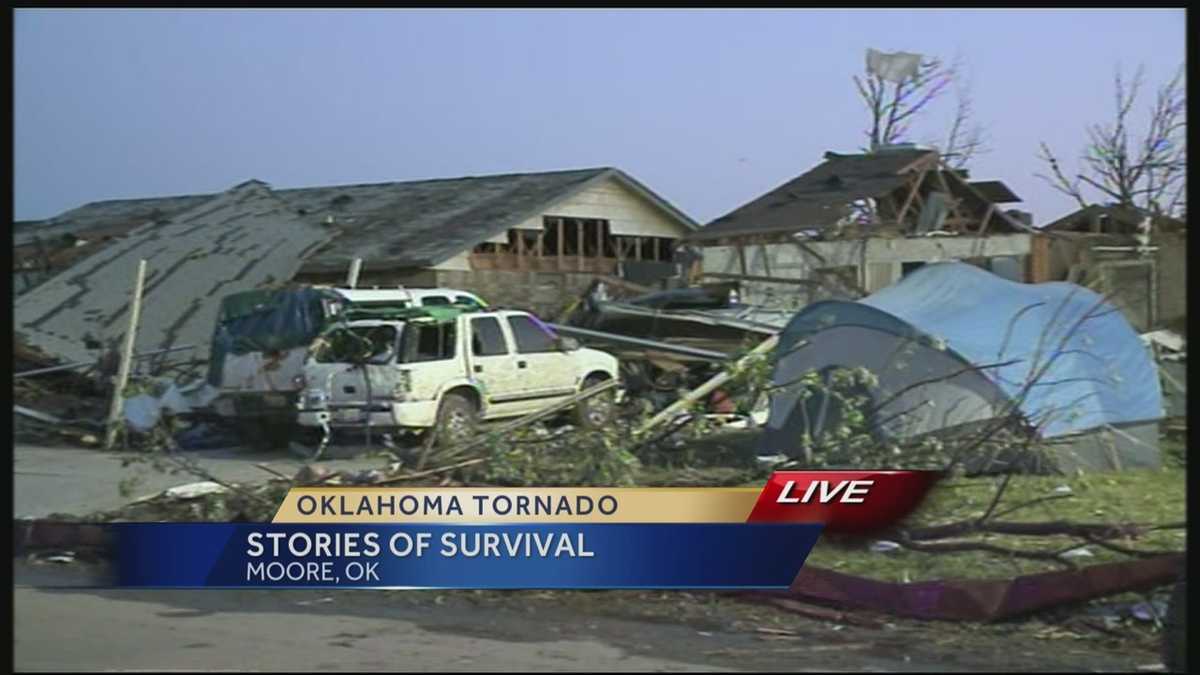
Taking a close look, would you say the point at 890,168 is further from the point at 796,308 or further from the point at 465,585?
the point at 465,585

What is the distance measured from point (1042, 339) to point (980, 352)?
230mm

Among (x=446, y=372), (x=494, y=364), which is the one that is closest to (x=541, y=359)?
(x=494, y=364)

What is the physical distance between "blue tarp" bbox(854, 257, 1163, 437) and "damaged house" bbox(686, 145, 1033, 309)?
4.7 inches

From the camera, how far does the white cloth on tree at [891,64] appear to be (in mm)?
5039

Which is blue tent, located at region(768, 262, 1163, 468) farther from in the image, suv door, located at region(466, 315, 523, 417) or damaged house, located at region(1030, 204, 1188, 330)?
suv door, located at region(466, 315, 523, 417)

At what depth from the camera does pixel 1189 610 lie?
5.27 meters

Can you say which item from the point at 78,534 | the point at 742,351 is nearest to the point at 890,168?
the point at 742,351

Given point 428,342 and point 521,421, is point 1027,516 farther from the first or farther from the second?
point 428,342

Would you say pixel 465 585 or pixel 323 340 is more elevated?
pixel 323 340

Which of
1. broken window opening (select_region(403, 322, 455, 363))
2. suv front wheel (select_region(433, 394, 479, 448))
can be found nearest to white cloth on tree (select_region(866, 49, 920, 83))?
broken window opening (select_region(403, 322, 455, 363))

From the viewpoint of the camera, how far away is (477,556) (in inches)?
200

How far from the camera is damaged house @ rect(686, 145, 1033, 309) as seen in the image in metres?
5.32

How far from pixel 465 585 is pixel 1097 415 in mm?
2527

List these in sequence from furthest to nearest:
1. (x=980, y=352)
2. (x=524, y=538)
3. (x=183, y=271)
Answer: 1. (x=980, y=352)
2. (x=183, y=271)
3. (x=524, y=538)
